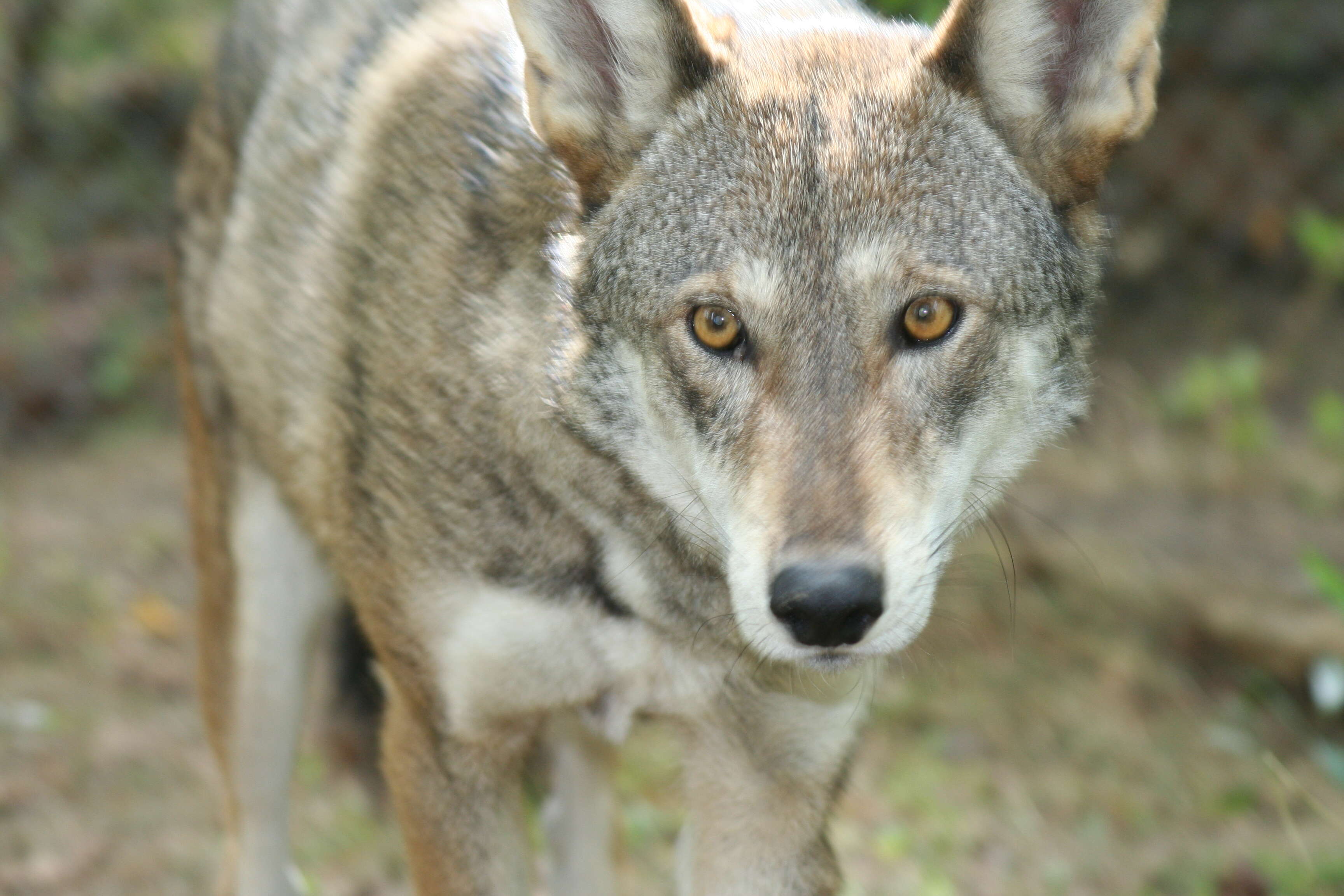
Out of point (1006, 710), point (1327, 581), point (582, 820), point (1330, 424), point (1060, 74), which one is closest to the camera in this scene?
point (1060, 74)

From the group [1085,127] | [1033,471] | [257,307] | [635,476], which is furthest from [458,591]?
[1033,471]

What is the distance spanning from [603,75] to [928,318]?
0.74 meters

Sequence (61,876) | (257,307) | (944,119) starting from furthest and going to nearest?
(61,876), (257,307), (944,119)

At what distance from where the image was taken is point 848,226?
2.30 m

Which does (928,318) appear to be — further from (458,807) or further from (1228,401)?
(1228,401)

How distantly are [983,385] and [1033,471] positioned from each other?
3416 millimetres

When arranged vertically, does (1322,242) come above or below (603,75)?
below

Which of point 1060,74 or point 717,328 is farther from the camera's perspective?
point 1060,74

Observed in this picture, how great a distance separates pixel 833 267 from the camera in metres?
2.28

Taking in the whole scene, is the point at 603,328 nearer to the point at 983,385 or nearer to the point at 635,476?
the point at 635,476

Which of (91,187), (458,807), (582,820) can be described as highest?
(458,807)

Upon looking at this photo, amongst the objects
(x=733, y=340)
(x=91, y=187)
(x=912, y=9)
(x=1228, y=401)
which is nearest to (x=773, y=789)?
(x=733, y=340)

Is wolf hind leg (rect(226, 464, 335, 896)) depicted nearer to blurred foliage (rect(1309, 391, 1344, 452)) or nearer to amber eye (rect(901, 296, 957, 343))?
amber eye (rect(901, 296, 957, 343))

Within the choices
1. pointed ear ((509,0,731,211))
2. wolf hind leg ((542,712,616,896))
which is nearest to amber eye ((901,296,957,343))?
pointed ear ((509,0,731,211))
